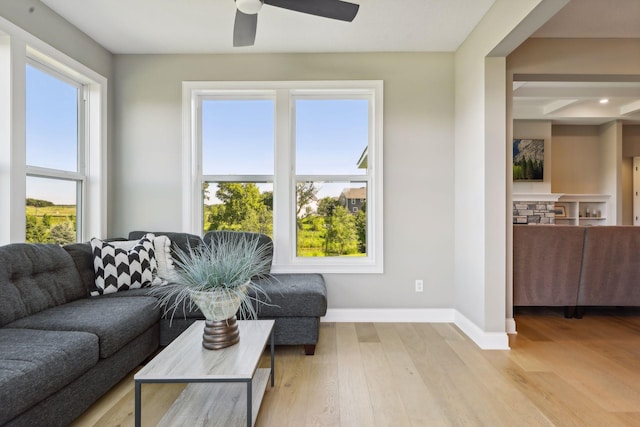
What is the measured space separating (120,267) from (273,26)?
230cm

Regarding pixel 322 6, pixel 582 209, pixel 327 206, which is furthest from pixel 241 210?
pixel 582 209

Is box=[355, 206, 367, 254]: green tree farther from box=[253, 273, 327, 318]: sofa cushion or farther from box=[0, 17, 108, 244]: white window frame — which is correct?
box=[0, 17, 108, 244]: white window frame

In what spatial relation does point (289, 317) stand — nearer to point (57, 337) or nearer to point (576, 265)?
point (57, 337)

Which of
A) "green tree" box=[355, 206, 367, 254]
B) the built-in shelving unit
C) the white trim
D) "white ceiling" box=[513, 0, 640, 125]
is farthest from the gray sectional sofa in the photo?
the built-in shelving unit

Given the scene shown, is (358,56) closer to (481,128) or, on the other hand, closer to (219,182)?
(481,128)

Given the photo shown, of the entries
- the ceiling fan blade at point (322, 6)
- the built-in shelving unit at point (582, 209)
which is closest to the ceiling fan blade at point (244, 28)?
the ceiling fan blade at point (322, 6)

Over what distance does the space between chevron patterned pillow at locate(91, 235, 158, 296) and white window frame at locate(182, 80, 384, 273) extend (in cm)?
65

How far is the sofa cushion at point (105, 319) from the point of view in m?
1.90

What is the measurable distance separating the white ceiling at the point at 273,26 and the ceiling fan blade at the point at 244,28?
411 millimetres

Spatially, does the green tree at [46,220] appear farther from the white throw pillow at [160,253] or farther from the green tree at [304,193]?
the green tree at [304,193]

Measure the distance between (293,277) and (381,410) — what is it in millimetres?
1469

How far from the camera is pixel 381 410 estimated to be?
1875mm

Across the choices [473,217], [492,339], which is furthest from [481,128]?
[492,339]

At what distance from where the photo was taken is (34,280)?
2191mm
